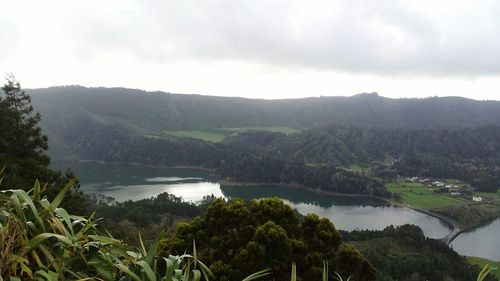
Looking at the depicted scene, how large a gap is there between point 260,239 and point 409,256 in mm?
51202

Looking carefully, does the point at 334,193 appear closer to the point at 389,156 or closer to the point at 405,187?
the point at 405,187

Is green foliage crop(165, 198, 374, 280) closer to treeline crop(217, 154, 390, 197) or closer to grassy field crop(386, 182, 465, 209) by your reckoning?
grassy field crop(386, 182, 465, 209)

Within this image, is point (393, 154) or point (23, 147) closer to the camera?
point (23, 147)

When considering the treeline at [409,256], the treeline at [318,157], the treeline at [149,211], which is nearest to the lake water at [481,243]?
the treeline at [409,256]

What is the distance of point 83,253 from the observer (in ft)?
10.6

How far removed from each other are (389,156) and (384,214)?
333 ft

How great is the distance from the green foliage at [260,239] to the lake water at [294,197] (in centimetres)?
6501

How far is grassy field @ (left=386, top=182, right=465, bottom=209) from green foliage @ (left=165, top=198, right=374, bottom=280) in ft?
307

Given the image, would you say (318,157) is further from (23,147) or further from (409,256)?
(23,147)

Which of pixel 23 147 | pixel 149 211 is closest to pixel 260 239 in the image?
pixel 23 147

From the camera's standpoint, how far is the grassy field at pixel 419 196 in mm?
102512

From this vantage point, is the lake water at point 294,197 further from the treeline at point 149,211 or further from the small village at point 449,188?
the small village at point 449,188

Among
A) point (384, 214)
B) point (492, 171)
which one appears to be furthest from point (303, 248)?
point (492, 171)

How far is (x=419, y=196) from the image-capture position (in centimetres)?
11106
